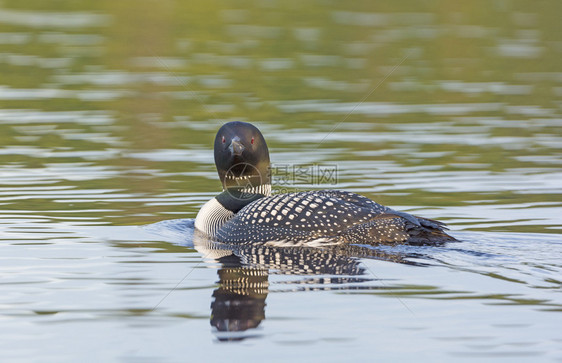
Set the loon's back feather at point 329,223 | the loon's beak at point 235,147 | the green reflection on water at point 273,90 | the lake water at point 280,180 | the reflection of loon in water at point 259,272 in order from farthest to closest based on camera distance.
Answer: the green reflection on water at point 273,90, the loon's beak at point 235,147, the loon's back feather at point 329,223, the reflection of loon in water at point 259,272, the lake water at point 280,180

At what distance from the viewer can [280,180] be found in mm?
8281

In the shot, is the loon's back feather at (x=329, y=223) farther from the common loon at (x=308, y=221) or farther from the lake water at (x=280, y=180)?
the lake water at (x=280, y=180)

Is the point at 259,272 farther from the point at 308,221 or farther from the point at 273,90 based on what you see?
the point at 273,90

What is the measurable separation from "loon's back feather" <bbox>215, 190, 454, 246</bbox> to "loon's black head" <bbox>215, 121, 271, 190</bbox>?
23.1 inches

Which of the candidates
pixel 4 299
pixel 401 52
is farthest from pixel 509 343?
pixel 401 52

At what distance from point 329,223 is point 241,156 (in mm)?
1037

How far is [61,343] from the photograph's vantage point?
3916mm

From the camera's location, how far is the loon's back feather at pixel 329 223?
18.5 ft

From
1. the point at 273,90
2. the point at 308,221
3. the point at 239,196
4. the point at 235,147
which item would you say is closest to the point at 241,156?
the point at 235,147

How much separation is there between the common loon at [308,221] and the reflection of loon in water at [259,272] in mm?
69

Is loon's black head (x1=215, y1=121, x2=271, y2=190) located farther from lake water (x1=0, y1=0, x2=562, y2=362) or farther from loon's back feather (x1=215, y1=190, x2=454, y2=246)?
loon's back feather (x1=215, y1=190, x2=454, y2=246)

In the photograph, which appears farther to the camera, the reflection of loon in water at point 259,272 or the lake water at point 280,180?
the reflection of loon in water at point 259,272

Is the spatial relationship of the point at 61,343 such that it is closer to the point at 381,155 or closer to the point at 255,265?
the point at 255,265

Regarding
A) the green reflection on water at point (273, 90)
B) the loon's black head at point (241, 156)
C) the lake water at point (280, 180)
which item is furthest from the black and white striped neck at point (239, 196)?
the green reflection on water at point (273, 90)
